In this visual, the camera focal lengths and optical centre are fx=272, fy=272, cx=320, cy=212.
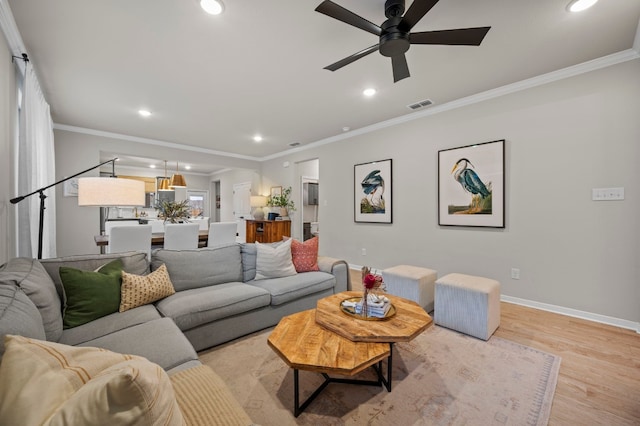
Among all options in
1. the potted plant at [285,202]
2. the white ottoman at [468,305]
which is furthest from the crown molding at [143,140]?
the white ottoman at [468,305]

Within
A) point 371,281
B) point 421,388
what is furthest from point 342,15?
point 421,388

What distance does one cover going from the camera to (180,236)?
361 cm

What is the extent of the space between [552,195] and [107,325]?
4.26 m

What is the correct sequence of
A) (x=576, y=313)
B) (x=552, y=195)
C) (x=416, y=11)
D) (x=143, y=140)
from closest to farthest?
(x=416, y=11) → (x=576, y=313) → (x=552, y=195) → (x=143, y=140)

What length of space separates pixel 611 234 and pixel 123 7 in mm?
4731

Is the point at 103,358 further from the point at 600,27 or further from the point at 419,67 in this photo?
the point at 600,27

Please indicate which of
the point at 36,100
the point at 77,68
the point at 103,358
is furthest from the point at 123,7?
the point at 103,358

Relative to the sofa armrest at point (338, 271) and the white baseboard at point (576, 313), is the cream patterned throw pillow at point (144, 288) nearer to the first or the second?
the sofa armrest at point (338, 271)

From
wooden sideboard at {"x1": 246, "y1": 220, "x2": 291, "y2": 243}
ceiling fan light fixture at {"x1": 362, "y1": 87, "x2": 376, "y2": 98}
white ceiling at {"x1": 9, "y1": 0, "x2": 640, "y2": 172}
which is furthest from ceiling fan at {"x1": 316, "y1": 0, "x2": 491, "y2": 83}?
wooden sideboard at {"x1": 246, "y1": 220, "x2": 291, "y2": 243}

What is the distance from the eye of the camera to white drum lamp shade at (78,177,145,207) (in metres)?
2.39

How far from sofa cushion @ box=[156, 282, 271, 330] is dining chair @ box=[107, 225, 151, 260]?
107cm

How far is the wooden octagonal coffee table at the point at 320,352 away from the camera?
140 centimetres

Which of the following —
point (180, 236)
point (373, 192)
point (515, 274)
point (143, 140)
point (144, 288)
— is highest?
point (143, 140)

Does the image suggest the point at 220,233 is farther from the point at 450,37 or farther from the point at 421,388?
the point at 450,37
